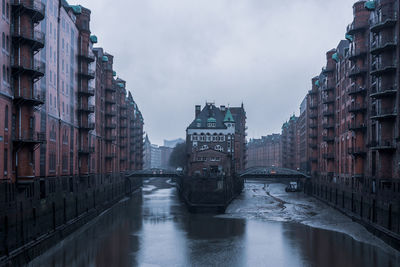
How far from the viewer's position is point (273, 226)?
4531 centimetres

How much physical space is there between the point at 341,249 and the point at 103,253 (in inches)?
653

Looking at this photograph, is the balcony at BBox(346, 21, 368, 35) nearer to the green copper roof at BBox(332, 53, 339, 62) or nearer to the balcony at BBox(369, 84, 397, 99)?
the balcony at BBox(369, 84, 397, 99)

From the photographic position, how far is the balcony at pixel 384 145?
42.3 meters

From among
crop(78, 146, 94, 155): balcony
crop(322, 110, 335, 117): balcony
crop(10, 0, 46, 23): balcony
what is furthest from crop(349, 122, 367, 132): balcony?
crop(10, 0, 46, 23): balcony

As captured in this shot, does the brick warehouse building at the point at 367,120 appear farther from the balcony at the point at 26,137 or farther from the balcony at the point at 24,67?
the balcony at the point at 24,67

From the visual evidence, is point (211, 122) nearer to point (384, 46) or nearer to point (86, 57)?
point (86, 57)

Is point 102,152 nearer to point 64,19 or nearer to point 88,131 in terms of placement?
point 88,131

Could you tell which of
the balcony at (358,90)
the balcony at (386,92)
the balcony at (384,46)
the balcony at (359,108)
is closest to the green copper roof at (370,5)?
the balcony at (384,46)

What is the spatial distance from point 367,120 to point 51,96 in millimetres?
32205

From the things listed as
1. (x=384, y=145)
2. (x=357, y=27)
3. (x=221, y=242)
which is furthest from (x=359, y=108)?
(x=221, y=242)

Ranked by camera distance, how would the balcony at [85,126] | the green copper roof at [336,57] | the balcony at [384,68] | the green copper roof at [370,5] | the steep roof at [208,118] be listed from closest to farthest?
the balcony at [384,68] < the green copper roof at [370,5] < the balcony at [85,126] < the green copper roof at [336,57] < the steep roof at [208,118]

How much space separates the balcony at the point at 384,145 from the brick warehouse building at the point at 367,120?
82mm

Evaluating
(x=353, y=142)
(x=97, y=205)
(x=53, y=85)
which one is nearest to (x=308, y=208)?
(x=353, y=142)

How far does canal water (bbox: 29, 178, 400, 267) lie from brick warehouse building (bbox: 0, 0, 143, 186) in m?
6.55
